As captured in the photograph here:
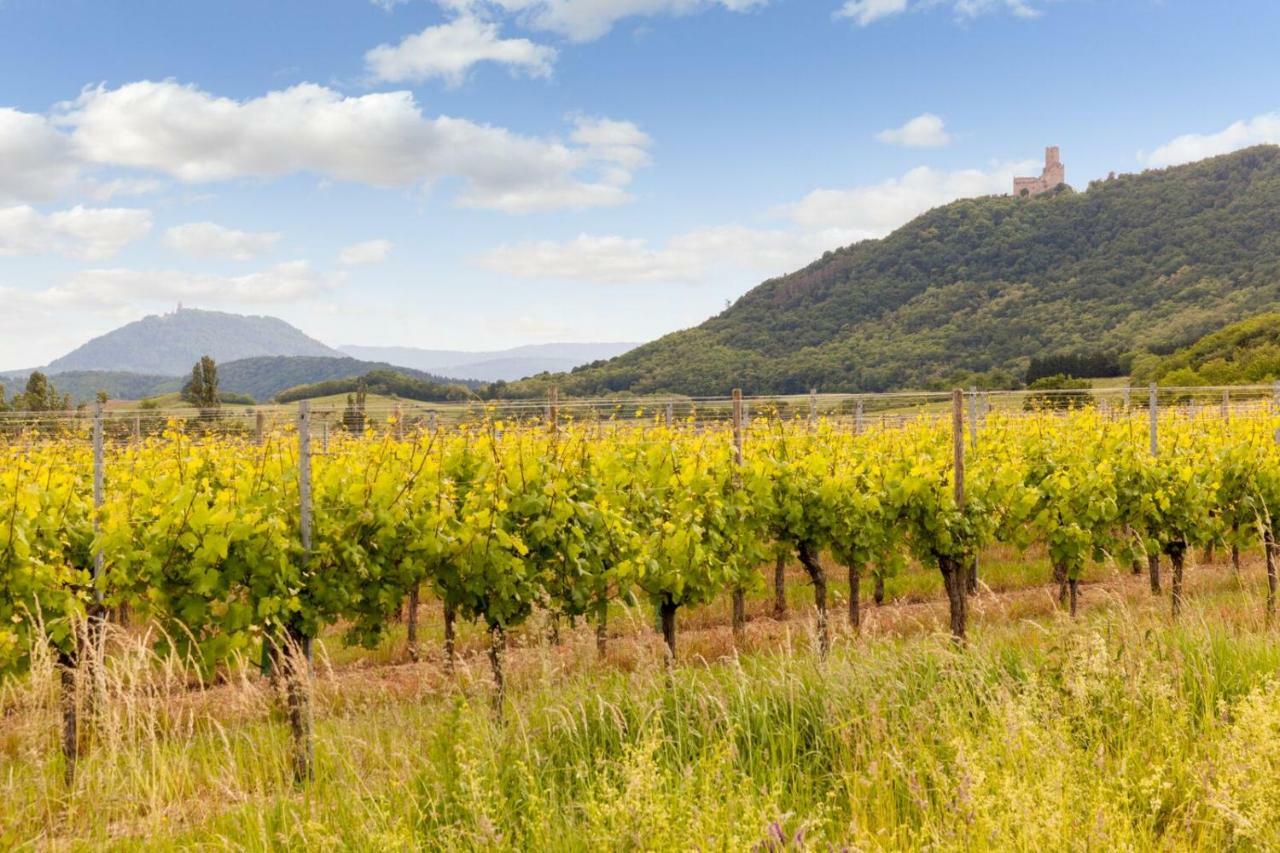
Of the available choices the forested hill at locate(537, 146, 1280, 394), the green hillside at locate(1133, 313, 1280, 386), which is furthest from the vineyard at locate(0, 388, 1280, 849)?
the forested hill at locate(537, 146, 1280, 394)

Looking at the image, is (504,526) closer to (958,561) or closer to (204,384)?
(958,561)

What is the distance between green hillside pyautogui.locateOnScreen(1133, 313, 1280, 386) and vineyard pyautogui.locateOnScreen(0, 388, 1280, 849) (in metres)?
42.2

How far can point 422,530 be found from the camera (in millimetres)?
6387

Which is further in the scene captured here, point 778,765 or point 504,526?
point 504,526

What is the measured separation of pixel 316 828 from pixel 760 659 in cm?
331

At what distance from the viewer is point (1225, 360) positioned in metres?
51.1

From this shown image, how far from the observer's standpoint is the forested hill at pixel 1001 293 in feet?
231

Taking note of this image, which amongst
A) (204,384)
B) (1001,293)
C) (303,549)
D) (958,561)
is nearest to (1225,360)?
(1001,293)

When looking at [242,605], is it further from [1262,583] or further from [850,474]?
[1262,583]

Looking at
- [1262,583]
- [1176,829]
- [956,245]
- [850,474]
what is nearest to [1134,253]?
[956,245]

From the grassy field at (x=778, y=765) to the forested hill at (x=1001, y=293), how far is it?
177ft

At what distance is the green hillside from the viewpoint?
155ft

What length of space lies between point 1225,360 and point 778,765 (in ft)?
188

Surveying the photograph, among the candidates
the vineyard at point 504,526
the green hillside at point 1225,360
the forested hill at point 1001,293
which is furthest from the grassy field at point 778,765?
the forested hill at point 1001,293
